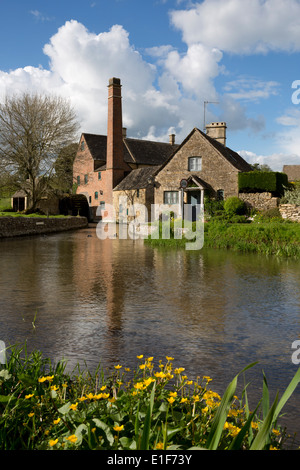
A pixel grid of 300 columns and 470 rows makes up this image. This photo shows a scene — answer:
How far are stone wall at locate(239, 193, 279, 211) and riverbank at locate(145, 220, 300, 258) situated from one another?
996 cm

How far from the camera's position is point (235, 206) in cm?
3291

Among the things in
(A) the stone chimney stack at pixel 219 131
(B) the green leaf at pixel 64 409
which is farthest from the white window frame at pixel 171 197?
(B) the green leaf at pixel 64 409

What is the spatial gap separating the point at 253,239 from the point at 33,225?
1853 centimetres

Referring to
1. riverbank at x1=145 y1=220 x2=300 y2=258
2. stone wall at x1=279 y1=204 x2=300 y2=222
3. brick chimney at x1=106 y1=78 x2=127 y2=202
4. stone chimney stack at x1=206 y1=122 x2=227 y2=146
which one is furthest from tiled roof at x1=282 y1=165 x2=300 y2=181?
riverbank at x1=145 y1=220 x2=300 y2=258

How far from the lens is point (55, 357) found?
5.44m

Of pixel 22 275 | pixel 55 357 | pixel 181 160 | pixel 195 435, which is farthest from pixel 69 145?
pixel 195 435

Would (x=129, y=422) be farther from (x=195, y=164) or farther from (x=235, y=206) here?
(x=195, y=164)

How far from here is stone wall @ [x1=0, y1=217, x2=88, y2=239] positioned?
29320 millimetres

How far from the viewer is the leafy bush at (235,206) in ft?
108

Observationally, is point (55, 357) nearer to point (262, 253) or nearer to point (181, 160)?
point (262, 253)

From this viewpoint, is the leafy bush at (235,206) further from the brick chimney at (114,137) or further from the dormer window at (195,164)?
the brick chimney at (114,137)

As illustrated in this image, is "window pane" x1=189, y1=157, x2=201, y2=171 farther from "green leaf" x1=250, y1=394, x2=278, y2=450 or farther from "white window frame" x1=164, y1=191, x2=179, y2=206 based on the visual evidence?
"green leaf" x1=250, y1=394, x2=278, y2=450

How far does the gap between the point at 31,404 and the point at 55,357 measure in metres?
2.16

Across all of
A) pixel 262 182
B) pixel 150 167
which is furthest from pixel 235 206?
pixel 150 167
